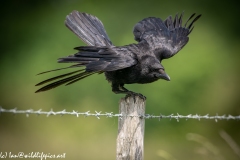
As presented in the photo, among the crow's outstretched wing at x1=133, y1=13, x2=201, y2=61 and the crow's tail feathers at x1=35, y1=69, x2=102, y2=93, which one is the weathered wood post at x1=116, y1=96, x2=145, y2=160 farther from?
the crow's outstretched wing at x1=133, y1=13, x2=201, y2=61

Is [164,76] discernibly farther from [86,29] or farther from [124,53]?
[86,29]

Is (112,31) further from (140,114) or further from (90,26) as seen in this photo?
(140,114)

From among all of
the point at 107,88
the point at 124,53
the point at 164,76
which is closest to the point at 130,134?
the point at 164,76

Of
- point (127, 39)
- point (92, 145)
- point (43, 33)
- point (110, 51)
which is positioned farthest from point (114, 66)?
point (43, 33)

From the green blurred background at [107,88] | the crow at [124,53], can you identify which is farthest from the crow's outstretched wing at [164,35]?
the green blurred background at [107,88]

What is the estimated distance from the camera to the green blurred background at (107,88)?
1038cm

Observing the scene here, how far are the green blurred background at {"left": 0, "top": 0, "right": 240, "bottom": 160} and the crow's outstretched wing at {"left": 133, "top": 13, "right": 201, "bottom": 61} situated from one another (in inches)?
118

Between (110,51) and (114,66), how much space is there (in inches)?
12.5

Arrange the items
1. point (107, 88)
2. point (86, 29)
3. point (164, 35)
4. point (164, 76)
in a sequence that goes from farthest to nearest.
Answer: point (107, 88) < point (164, 35) < point (86, 29) < point (164, 76)

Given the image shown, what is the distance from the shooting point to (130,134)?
4.42 m

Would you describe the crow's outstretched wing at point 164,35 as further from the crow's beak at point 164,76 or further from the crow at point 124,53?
the crow's beak at point 164,76

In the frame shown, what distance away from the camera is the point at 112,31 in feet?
40.5

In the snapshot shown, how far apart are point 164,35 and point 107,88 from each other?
4485 mm

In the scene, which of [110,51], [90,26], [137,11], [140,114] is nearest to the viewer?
[140,114]
